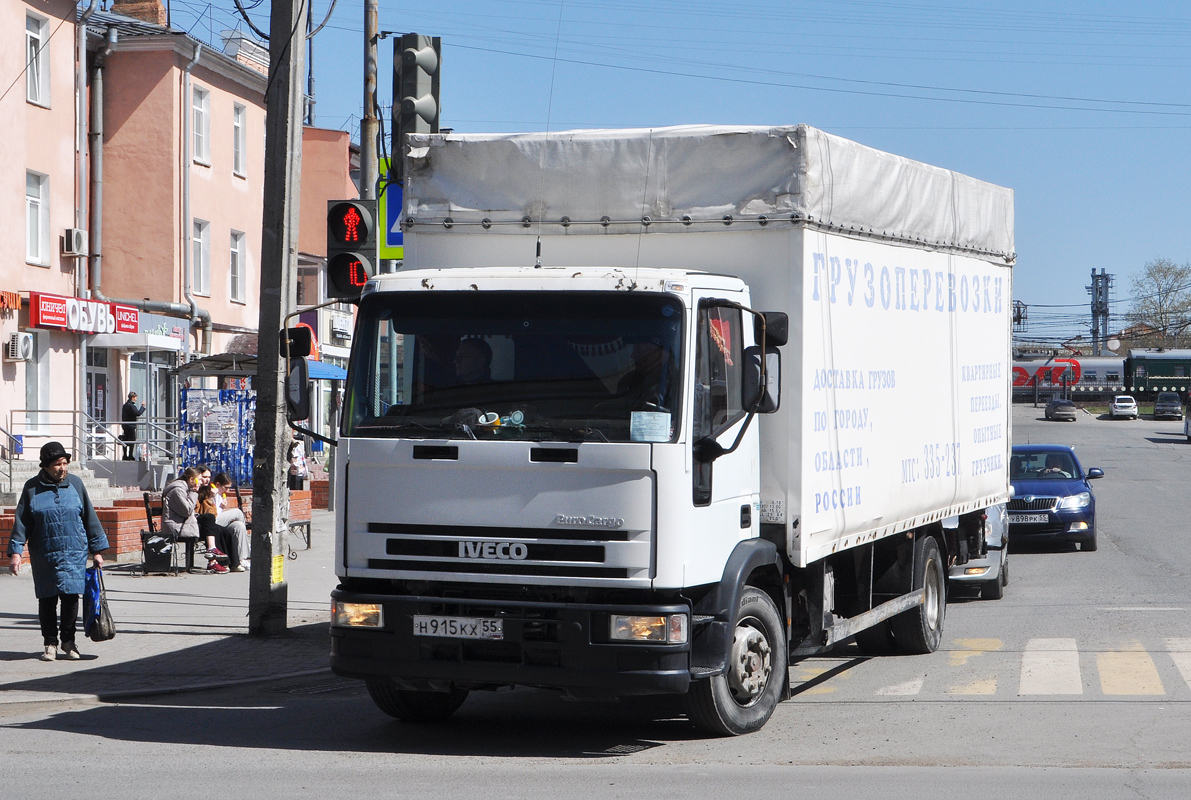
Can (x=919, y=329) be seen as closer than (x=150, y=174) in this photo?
Yes

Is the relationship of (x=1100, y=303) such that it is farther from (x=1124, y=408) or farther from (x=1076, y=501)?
(x=1076, y=501)

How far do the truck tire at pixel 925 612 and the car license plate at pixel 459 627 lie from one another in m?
4.37

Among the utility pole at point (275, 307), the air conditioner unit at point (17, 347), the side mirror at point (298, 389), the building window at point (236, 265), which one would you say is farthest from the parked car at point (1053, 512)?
the building window at point (236, 265)

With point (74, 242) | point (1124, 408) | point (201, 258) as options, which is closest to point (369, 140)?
point (74, 242)

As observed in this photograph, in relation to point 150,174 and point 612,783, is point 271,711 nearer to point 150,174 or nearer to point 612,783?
point 612,783

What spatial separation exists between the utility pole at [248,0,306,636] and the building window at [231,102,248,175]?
24.3 meters

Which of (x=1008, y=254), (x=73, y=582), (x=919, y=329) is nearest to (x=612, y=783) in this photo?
(x=919, y=329)

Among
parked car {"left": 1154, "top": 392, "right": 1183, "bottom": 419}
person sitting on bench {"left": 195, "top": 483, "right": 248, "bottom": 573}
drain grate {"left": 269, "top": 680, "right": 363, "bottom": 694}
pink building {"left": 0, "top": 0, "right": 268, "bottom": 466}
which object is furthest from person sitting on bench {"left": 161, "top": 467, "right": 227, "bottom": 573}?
parked car {"left": 1154, "top": 392, "right": 1183, "bottom": 419}

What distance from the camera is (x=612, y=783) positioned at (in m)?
6.68

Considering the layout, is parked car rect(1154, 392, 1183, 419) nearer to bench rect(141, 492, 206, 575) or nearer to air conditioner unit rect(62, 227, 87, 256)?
air conditioner unit rect(62, 227, 87, 256)

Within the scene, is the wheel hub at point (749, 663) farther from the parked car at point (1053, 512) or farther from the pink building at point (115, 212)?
the pink building at point (115, 212)

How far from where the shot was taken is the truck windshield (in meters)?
6.93

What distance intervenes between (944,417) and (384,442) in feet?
16.0

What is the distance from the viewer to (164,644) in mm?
11297
